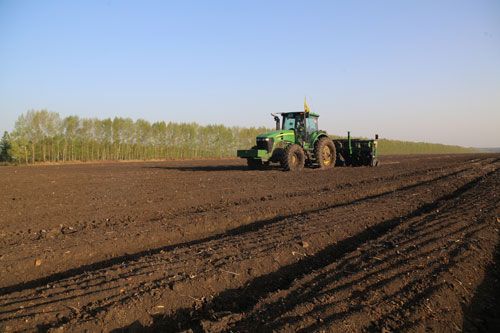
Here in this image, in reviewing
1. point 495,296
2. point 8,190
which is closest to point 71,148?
point 8,190

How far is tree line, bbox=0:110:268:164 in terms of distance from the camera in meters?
29.3

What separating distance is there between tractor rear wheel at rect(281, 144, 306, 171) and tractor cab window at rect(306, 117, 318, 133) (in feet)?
3.68

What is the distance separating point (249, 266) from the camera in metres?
4.30

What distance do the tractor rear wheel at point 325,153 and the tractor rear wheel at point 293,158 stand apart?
3.03ft

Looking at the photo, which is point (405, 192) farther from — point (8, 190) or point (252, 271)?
point (8, 190)

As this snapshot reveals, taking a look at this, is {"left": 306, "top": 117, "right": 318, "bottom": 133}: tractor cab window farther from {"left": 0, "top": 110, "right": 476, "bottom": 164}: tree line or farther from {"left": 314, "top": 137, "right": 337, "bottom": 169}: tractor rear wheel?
{"left": 0, "top": 110, "right": 476, "bottom": 164}: tree line

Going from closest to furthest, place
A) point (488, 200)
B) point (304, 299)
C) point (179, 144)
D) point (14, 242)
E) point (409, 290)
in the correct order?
point (304, 299)
point (409, 290)
point (14, 242)
point (488, 200)
point (179, 144)

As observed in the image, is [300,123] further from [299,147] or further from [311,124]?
[299,147]

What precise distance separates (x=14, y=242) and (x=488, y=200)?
867cm

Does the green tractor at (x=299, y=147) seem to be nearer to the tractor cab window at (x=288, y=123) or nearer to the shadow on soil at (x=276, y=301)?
the tractor cab window at (x=288, y=123)

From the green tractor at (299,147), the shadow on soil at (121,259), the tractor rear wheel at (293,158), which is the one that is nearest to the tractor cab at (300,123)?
the green tractor at (299,147)

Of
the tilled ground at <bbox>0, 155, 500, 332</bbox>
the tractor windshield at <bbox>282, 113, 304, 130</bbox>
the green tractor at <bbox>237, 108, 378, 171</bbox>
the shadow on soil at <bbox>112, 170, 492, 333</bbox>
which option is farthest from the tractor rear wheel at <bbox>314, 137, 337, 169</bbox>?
the shadow on soil at <bbox>112, 170, 492, 333</bbox>

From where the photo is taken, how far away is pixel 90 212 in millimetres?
7375

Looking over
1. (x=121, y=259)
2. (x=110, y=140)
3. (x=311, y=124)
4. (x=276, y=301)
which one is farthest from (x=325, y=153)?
(x=110, y=140)
